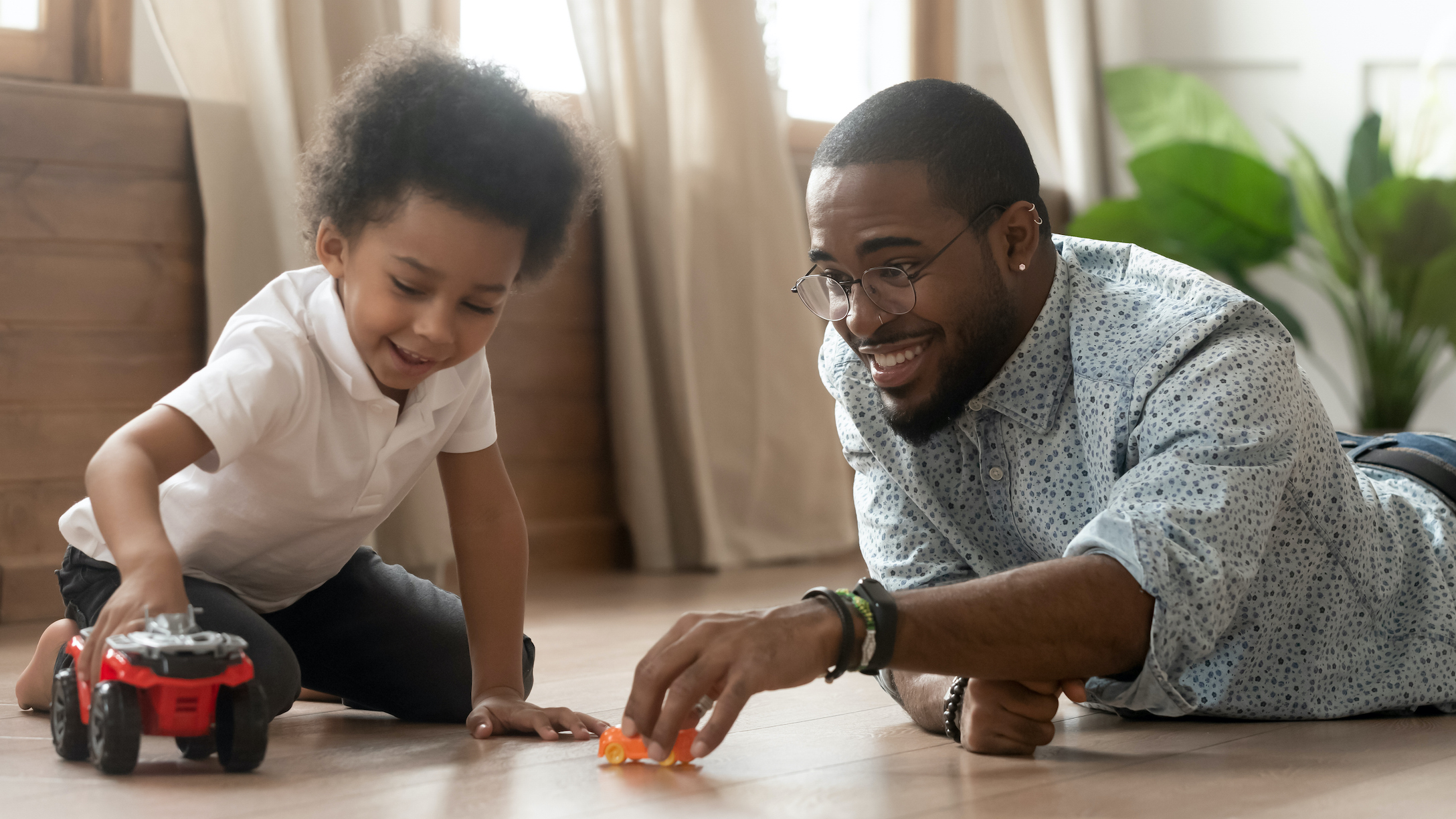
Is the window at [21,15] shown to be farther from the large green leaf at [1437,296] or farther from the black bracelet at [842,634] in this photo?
the large green leaf at [1437,296]

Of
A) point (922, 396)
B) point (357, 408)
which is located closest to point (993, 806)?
point (922, 396)

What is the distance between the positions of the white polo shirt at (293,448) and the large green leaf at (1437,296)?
3476mm

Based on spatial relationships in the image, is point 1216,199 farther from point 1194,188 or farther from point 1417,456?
point 1417,456

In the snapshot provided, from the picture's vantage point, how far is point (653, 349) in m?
3.49

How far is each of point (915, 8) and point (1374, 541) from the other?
10.6 feet

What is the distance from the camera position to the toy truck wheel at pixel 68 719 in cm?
119

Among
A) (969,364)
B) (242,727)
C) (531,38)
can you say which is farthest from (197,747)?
(531,38)

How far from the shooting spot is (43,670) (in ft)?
4.91

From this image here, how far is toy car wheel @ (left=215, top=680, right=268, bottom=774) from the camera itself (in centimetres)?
114

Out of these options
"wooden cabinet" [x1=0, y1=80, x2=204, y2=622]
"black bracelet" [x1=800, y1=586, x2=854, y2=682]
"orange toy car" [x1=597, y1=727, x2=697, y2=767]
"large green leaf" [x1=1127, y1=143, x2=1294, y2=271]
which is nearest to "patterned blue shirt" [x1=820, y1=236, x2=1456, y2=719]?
"black bracelet" [x1=800, y1=586, x2=854, y2=682]

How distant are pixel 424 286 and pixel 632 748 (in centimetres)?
48

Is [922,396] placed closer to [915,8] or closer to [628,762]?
[628,762]

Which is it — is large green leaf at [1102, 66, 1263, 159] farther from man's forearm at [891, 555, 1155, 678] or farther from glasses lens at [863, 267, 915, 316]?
man's forearm at [891, 555, 1155, 678]

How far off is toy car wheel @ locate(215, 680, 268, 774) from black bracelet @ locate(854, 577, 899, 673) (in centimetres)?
50
